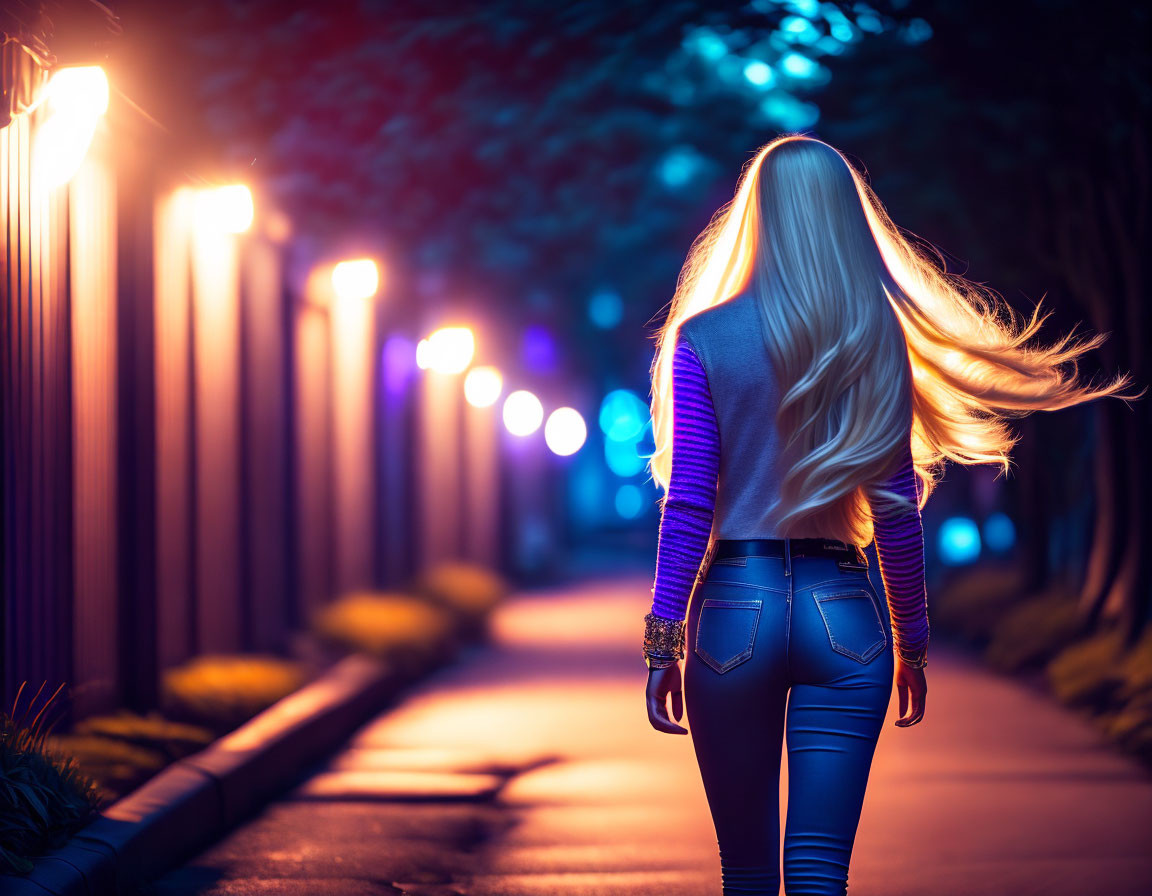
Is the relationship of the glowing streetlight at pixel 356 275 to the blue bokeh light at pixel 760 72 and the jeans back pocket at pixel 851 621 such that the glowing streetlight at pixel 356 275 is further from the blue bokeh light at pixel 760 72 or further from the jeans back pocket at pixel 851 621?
the jeans back pocket at pixel 851 621

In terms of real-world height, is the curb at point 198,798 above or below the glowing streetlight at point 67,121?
below

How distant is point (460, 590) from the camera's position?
658 inches

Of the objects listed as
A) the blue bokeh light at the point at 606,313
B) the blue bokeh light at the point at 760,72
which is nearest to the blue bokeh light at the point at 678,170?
the blue bokeh light at the point at 760,72

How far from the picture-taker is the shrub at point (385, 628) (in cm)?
1188

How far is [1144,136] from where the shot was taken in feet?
34.1

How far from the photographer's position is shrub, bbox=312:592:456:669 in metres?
11.9

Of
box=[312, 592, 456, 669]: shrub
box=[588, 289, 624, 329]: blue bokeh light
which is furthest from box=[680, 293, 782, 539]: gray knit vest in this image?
box=[588, 289, 624, 329]: blue bokeh light

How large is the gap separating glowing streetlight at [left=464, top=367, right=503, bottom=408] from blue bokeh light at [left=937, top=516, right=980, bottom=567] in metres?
7.30

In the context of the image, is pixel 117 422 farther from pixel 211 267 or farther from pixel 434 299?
pixel 434 299

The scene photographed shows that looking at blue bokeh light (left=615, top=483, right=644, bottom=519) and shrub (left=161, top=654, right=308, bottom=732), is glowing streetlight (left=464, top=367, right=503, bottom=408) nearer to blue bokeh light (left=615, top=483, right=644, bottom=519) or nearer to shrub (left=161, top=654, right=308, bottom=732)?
shrub (left=161, top=654, right=308, bottom=732)

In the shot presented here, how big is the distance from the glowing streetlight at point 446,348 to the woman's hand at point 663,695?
13.2 m

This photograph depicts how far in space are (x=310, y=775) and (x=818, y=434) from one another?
5.50 metres

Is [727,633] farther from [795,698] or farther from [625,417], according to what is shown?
[625,417]

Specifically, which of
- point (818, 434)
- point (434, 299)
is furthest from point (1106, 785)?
point (434, 299)
